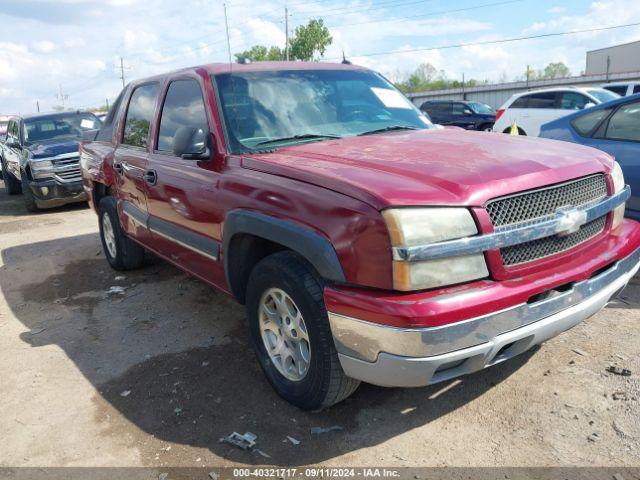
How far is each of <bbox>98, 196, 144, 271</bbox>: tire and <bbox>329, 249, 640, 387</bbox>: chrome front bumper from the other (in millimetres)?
3677

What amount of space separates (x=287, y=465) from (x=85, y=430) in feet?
3.96

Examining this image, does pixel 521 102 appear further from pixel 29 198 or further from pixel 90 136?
pixel 29 198

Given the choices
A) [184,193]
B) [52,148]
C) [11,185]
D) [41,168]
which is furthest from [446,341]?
[11,185]

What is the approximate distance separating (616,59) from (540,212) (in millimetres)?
57300

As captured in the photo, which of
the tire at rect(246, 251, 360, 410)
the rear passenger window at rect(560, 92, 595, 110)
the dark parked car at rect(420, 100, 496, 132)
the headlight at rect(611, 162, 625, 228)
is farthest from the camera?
the dark parked car at rect(420, 100, 496, 132)

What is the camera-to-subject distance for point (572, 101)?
13.0 m

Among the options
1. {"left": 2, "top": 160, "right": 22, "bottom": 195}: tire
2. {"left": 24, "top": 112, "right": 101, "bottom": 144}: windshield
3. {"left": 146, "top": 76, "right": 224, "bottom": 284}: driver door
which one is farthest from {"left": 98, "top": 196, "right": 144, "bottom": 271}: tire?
{"left": 2, "top": 160, "right": 22, "bottom": 195}: tire

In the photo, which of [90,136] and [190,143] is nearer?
[190,143]

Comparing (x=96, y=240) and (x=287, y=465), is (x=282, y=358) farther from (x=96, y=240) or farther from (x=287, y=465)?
(x=96, y=240)

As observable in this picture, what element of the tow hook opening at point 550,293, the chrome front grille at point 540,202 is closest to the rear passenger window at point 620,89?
the chrome front grille at point 540,202

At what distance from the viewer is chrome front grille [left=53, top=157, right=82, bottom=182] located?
31.3 ft

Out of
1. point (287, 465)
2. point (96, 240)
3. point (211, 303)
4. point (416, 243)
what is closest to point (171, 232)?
point (211, 303)

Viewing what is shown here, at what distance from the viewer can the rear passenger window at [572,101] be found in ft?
42.1

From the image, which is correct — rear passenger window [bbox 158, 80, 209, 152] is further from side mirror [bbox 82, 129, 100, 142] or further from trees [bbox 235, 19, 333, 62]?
trees [bbox 235, 19, 333, 62]
